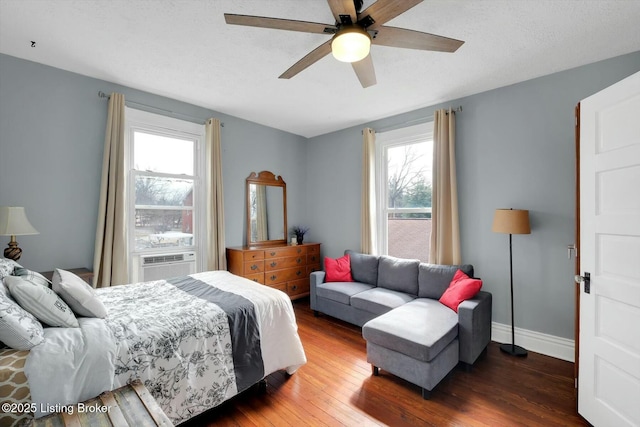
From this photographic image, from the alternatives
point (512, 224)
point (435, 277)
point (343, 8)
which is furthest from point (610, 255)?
point (343, 8)

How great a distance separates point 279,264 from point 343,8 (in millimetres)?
3385

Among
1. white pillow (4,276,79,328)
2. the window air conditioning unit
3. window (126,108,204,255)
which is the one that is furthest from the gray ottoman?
window (126,108,204,255)

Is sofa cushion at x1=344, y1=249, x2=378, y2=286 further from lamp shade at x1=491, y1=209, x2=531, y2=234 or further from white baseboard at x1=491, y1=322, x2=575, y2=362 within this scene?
lamp shade at x1=491, y1=209, x2=531, y2=234

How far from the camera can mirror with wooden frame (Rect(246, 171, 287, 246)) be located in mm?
4348

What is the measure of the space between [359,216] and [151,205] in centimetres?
291

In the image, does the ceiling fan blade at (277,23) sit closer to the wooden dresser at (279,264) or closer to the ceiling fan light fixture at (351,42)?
the ceiling fan light fixture at (351,42)

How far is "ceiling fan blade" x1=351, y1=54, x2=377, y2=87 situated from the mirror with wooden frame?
8.63ft

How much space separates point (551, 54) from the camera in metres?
2.41

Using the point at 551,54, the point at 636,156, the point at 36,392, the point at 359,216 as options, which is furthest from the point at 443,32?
the point at 36,392

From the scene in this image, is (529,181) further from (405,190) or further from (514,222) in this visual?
(405,190)

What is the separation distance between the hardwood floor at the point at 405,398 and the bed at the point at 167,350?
0.73ft

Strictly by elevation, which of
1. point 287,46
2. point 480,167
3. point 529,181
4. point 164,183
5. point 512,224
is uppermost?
point 287,46

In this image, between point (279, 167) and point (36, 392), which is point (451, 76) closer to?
point (279, 167)

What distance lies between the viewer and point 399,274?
3.44m
